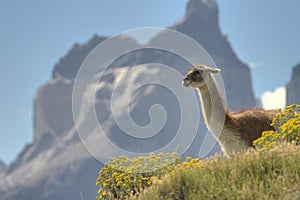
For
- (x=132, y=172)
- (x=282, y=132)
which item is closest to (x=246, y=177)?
(x=282, y=132)

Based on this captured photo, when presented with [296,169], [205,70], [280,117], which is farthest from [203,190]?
[205,70]

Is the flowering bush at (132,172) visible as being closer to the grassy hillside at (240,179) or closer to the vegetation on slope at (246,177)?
the vegetation on slope at (246,177)

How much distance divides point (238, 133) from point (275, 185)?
4.82 metres

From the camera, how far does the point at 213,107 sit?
13445 millimetres

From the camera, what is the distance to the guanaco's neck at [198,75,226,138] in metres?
13.0

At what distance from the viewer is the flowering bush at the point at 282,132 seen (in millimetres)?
10703

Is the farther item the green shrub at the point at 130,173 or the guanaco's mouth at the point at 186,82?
the guanaco's mouth at the point at 186,82

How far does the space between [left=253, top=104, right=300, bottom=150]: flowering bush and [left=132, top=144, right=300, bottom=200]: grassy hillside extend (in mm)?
1132

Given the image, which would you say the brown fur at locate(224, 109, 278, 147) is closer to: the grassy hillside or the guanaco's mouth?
the guanaco's mouth

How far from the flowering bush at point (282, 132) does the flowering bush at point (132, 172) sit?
5.55 ft

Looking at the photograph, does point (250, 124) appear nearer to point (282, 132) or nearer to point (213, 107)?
point (213, 107)

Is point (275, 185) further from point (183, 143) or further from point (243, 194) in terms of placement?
point (183, 143)

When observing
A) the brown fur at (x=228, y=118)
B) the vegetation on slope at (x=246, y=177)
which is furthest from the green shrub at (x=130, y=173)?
the vegetation on slope at (x=246, y=177)

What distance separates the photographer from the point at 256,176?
870 centimetres
